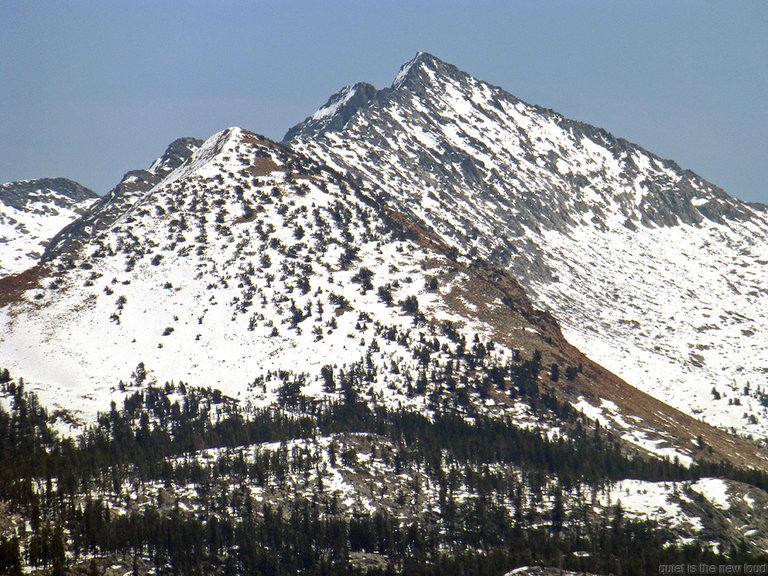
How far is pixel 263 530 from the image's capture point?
647ft

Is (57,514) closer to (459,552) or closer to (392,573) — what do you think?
(392,573)

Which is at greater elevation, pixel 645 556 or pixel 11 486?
pixel 11 486

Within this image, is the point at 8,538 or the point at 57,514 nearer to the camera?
the point at 8,538

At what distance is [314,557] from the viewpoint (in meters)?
191

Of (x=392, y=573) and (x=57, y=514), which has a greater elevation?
(x=57, y=514)

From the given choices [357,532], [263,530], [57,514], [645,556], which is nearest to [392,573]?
[357,532]

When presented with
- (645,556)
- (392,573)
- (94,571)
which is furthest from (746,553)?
(94,571)

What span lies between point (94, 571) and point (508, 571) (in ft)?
262

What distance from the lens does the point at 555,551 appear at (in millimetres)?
189750

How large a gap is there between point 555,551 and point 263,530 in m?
61.6

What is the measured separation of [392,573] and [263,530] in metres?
30.8

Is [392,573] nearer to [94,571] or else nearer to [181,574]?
[181,574]

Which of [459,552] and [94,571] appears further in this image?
[459,552]

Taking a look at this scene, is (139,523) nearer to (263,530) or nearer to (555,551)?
(263,530)
